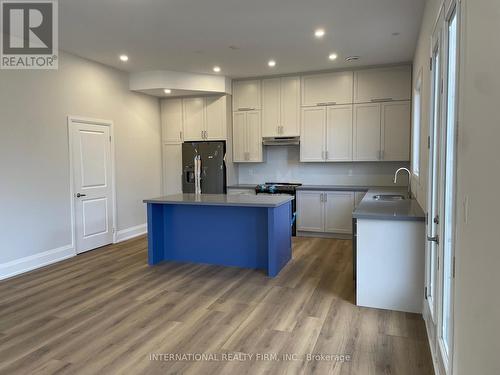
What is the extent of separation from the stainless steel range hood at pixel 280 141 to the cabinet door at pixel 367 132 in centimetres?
101

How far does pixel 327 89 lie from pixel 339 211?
2087 millimetres

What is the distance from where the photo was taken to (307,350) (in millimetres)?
2609

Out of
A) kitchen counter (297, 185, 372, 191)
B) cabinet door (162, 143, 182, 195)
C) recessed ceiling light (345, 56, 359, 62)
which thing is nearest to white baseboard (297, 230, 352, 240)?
kitchen counter (297, 185, 372, 191)

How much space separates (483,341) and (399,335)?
1775mm

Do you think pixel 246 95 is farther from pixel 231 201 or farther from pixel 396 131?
pixel 231 201

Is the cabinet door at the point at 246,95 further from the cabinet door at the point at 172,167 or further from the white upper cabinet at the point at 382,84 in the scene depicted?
the white upper cabinet at the point at 382,84

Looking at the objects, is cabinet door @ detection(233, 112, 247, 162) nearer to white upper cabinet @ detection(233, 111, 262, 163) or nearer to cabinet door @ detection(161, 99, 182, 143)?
white upper cabinet @ detection(233, 111, 262, 163)

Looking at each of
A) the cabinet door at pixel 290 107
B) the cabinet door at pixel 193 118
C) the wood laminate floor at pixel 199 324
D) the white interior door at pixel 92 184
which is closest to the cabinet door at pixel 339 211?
the cabinet door at pixel 290 107

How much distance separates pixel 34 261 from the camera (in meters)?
4.66

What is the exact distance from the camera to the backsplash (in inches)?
251

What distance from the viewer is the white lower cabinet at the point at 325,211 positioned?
6.05 m

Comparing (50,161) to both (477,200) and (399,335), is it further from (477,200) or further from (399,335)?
(477,200)

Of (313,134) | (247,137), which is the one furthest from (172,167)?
(313,134)

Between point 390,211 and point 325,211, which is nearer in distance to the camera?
point 390,211
